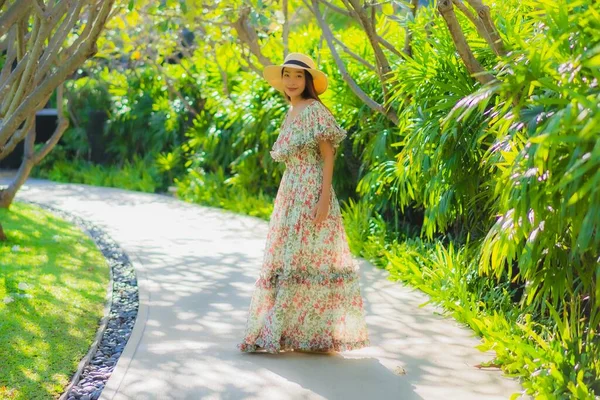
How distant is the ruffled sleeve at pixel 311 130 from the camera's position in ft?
17.0

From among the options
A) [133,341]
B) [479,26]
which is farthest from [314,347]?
[479,26]

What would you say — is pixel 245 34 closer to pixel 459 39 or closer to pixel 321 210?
pixel 459 39

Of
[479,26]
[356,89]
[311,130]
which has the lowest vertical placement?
[311,130]

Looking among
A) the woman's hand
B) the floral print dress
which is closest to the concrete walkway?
the floral print dress

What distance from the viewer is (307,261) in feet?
17.0

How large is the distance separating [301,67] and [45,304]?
2.65 m

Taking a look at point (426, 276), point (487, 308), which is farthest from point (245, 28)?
point (487, 308)

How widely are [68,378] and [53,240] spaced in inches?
181

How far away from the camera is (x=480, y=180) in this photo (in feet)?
20.4

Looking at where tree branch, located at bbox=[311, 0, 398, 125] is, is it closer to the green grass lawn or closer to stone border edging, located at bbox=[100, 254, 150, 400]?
stone border edging, located at bbox=[100, 254, 150, 400]

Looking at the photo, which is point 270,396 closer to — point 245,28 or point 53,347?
point 53,347

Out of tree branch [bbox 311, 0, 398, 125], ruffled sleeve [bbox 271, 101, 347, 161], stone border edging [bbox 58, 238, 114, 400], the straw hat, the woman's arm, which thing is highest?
tree branch [bbox 311, 0, 398, 125]

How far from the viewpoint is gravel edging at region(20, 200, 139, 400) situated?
4.71 m

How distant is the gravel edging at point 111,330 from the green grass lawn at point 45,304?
61 mm
